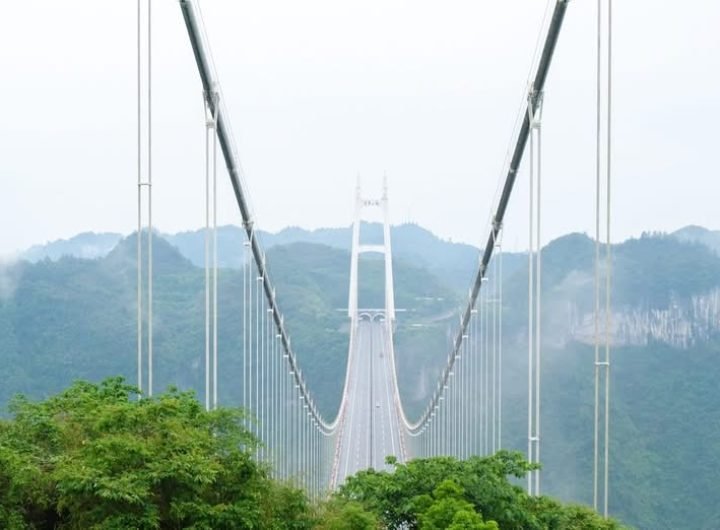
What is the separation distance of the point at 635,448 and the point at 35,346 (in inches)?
869

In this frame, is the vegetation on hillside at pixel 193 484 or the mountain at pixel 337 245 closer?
the vegetation on hillside at pixel 193 484

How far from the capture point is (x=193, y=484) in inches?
357

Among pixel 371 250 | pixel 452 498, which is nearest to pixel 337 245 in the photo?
pixel 371 250

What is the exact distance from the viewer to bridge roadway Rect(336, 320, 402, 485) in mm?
44406

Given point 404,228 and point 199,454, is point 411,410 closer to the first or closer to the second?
point 199,454

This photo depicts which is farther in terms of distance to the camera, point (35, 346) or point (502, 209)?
point (35, 346)

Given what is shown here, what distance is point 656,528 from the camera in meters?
35.8

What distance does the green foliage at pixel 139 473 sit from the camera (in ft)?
29.3

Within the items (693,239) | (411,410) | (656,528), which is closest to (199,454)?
(656,528)

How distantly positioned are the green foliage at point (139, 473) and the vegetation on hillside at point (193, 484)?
0.01 metres

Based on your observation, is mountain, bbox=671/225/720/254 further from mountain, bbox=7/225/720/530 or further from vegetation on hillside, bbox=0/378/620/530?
vegetation on hillside, bbox=0/378/620/530

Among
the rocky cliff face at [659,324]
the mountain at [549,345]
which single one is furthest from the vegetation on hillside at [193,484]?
the rocky cliff face at [659,324]

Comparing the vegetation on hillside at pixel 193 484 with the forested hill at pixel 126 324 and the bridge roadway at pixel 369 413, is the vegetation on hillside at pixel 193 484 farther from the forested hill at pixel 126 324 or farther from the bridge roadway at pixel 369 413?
the forested hill at pixel 126 324

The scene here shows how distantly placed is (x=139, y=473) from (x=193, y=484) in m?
0.40
